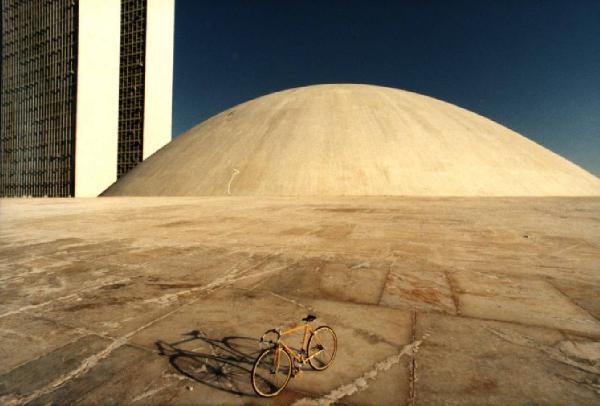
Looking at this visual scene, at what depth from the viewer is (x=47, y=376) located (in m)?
3.08

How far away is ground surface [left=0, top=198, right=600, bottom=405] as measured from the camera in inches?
115

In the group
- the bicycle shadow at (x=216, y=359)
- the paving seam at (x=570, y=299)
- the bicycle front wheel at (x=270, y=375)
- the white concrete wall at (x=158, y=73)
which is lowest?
Result: the bicycle shadow at (x=216, y=359)

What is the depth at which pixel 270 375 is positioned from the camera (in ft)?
10.0

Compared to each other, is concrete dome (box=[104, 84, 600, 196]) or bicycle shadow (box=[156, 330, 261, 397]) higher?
concrete dome (box=[104, 84, 600, 196])

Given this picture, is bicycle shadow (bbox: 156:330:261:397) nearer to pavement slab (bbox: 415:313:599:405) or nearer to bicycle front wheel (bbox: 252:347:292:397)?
bicycle front wheel (bbox: 252:347:292:397)

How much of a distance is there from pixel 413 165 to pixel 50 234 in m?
27.6

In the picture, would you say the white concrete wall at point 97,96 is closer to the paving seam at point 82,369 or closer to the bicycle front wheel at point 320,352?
the paving seam at point 82,369

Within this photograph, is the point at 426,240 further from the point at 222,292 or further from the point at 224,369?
the point at 224,369

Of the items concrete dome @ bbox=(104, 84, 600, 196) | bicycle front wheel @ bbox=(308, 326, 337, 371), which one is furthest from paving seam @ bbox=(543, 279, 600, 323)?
concrete dome @ bbox=(104, 84, 600, 196)

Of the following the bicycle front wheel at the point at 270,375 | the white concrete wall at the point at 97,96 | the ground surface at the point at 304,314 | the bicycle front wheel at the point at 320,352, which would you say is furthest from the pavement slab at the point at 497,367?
the white concrete wall at the point at 97,96

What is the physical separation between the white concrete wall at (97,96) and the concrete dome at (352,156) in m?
27.9

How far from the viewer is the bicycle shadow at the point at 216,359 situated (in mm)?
2975

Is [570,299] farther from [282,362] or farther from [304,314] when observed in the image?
[282,362]

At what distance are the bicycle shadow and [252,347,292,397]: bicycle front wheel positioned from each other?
3.9 inches
